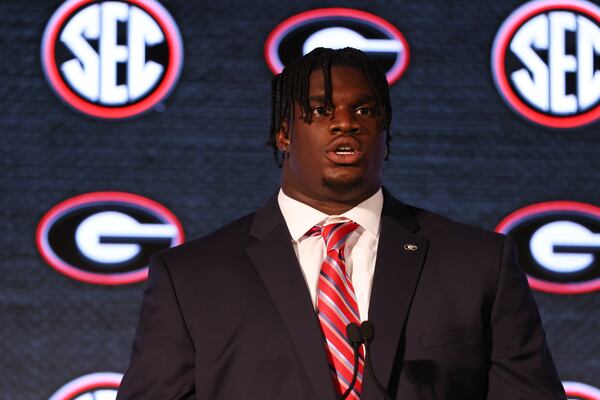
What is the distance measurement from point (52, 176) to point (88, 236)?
0.18 meters

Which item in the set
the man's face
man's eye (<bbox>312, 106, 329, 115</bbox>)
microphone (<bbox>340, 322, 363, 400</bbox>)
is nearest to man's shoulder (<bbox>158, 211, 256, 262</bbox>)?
the man's face

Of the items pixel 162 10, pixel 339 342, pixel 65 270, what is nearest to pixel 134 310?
pixel 65 270

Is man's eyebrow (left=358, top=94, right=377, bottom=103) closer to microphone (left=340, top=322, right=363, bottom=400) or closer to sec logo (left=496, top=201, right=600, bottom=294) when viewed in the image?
microphone (left=340, top=322, right=363, bottom=400)

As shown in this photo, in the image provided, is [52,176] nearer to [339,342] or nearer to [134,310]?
[134,310]

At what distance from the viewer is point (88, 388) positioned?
2.50 meters

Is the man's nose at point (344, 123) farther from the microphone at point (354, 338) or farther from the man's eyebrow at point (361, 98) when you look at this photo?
the microphone at point (354, 338)

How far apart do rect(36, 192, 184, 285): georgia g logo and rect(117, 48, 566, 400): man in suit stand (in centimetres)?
88

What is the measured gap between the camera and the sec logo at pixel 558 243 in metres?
2.60

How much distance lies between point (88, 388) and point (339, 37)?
3.67ft

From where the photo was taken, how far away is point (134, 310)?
254 centimetres

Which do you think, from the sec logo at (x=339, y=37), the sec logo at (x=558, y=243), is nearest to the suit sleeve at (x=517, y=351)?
the sec logo at (x=558, y=243)

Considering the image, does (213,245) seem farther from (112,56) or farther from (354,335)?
(112,56)

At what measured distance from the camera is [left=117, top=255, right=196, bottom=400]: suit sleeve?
5.06 ft

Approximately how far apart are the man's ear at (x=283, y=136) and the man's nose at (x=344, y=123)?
0.50 feet
